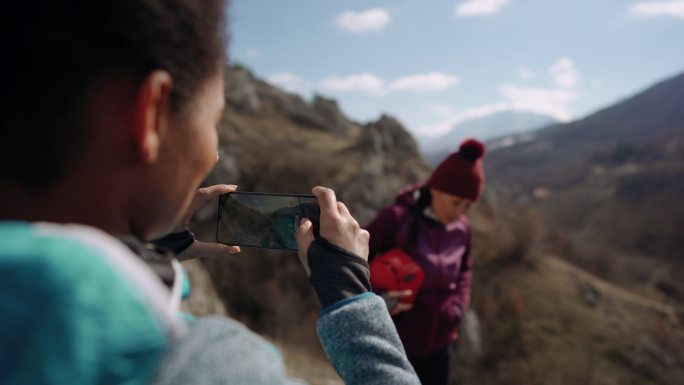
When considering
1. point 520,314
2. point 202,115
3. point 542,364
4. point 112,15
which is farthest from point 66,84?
point 520,314

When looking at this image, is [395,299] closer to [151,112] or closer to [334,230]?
[334,230]

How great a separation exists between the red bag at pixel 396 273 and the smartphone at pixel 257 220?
4.37 ft

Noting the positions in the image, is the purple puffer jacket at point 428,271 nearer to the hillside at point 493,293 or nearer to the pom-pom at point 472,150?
the pom-pom at point 472,150

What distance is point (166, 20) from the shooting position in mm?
685

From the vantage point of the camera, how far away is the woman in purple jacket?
9.93ft

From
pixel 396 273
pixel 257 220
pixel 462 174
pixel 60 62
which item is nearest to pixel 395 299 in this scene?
pixel 396 273

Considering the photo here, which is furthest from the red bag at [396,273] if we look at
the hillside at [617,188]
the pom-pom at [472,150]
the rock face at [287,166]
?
the hillside at [617,188]

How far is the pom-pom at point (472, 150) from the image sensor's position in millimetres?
3551

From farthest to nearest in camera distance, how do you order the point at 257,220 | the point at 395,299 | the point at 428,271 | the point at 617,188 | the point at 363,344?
1. the point at 617,188
2. the point at 428,271
3. the point at 395,299
4. the point at 257,220
5. the point at 363,344

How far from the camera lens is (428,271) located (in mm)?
3061

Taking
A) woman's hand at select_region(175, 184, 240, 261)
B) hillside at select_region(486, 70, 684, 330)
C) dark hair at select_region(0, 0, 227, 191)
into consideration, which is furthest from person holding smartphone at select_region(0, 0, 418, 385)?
hillside at select_region(486, 70, 684, 330)

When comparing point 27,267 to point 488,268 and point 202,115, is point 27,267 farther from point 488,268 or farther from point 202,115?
point 488,268

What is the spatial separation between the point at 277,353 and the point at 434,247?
8.28ft

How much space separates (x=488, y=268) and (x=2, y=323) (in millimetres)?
14477
